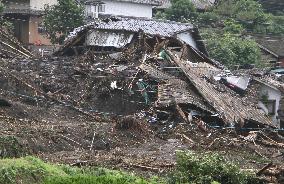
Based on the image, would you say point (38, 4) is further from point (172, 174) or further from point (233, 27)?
point (172, 174)

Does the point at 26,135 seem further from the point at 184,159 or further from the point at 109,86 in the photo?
the point at 109,86

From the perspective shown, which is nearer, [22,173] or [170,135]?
[22,173]

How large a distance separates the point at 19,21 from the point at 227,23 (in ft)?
49.0

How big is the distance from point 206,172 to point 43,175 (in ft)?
12.6

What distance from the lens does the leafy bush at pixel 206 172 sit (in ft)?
43.7

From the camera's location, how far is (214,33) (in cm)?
3984

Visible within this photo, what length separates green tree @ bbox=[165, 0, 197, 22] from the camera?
1718 inches

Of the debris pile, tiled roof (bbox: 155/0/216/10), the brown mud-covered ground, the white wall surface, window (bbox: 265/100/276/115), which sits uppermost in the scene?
tiled roof (bbox: 155/0/216/10)

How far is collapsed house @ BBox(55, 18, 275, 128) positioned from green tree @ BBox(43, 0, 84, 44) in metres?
4.75

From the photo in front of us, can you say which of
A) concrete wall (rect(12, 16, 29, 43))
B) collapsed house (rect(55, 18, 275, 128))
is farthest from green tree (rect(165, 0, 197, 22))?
concrete wall (rect(12, 16, 29, 43))

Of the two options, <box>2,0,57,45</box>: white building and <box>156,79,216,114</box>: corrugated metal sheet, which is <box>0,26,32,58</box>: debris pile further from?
<box>156,79,216,114</box>: corrugated metal sheet

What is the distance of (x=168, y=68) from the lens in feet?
82.5

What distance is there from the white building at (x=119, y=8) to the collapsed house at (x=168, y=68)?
9.65 m

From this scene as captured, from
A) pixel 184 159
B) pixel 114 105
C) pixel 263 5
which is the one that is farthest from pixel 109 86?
pixel 263 5
